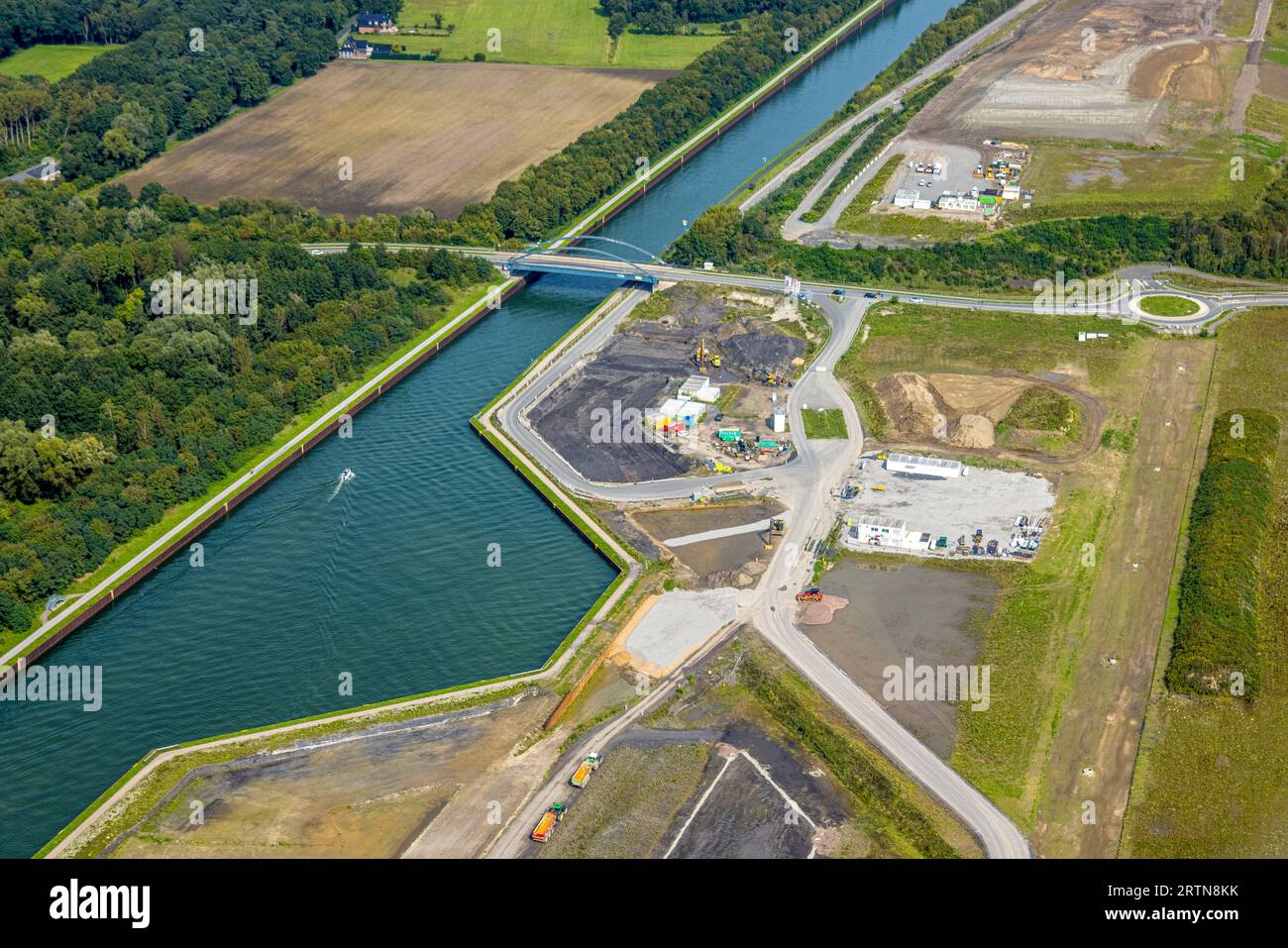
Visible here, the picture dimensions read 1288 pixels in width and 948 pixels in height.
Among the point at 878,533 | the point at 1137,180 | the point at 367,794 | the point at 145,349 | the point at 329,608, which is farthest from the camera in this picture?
the point at 1137,180

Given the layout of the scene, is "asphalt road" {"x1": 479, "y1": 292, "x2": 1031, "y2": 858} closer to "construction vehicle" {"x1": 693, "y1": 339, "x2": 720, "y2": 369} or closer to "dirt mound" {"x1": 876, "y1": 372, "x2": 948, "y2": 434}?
"dirt mound" {"x1": 876, "y1": 372, "x2": 948, "y2": 434}

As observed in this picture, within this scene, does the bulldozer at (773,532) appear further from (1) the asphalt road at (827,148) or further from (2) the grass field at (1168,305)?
(1) the asphalt road at (827,148)

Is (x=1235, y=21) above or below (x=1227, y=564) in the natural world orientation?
above

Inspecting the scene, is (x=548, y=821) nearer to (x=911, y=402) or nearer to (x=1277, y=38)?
(x=911, y=402)

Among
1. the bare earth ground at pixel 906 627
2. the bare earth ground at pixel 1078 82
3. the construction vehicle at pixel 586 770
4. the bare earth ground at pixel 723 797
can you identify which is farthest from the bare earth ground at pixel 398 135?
the construction vehicle at pixel 586 770

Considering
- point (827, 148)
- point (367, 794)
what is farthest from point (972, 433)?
point (827, 148)

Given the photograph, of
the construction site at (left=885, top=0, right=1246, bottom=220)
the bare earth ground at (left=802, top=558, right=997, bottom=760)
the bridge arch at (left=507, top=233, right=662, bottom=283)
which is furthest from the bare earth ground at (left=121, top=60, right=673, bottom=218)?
the bare earth ground at (left=802, top=558, right=997, bottom=760)
